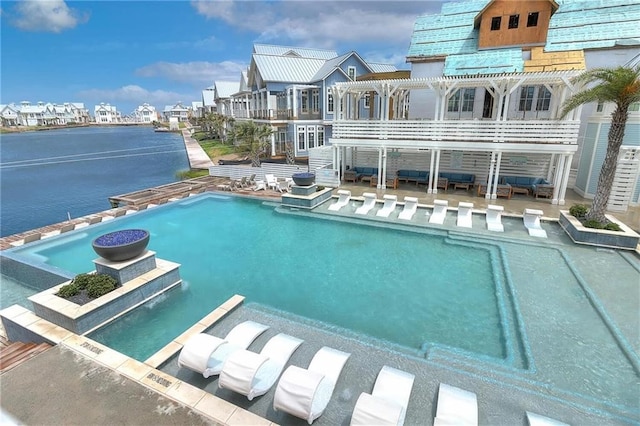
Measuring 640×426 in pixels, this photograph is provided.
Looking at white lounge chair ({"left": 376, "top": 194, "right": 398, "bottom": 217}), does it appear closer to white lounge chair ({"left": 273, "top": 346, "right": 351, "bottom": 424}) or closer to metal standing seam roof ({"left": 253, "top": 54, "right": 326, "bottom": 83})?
white lounge chair ({"left": 273, "top": 346, "right": 351, "bottom": 424})

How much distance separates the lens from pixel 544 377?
5.28 metres

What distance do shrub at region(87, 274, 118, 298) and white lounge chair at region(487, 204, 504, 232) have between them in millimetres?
12182

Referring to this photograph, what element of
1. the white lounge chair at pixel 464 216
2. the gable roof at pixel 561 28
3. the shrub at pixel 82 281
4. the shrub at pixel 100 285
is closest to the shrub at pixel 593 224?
the white lounge chair at pixel 464 216

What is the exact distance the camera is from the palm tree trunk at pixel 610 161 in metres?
10.2

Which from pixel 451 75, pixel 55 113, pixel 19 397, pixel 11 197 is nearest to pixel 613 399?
pixel 19 397

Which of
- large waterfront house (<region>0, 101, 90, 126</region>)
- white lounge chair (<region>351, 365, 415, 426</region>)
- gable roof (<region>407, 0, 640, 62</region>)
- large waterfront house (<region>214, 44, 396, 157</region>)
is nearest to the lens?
white lounge chair (<region>351, 365, 415, 426</region>)

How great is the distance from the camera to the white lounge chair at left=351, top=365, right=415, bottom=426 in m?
3.82

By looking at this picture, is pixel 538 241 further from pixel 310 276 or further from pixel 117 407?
pixel 117 407

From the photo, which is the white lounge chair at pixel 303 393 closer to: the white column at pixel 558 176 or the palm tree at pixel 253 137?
the white column at pixel 558 176

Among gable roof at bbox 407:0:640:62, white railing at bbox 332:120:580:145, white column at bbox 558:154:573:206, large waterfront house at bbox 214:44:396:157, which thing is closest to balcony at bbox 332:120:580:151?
white railing at bbox 332:120:580:145

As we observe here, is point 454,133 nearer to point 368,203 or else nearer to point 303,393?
point 368,203

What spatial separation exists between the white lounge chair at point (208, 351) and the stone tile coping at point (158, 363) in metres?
0.29

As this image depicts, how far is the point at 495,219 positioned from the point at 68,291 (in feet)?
45.5

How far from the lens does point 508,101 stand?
48.5 feet
